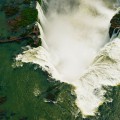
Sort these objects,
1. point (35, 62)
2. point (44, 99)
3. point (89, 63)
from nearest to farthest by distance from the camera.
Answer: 1. point (44, 99)
2. point (35, 62)
3. point (89, 63)

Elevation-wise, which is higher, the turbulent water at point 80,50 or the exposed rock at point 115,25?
the exposed rock at point 115,25

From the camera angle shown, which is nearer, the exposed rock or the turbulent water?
the turbulent water

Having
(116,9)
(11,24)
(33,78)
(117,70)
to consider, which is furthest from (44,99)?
(116,9)

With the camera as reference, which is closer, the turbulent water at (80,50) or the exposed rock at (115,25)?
the turbulent water at (80,50)

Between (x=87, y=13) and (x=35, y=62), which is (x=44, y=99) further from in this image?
(x=87, y=13)

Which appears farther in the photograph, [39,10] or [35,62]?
[39,10]

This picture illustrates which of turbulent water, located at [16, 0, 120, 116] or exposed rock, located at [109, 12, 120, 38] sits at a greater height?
exposed rock, located at [109, 12, 120, 38]

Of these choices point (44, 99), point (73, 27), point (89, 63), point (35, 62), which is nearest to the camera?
point (44, 99)

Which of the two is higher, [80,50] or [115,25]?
[115,25]
